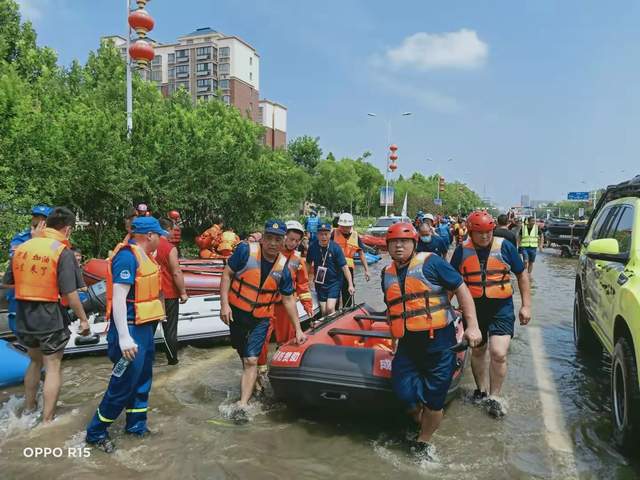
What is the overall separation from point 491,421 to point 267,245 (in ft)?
8.04

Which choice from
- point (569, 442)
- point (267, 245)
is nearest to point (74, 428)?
point (267, 245)

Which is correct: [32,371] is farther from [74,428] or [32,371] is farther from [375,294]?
[375,294]

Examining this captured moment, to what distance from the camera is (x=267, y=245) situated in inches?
170

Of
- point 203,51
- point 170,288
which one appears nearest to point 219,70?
point 203,51

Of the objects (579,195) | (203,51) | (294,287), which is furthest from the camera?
(203,51)

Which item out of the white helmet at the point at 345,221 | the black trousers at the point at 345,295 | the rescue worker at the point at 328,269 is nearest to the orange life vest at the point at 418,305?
the rescue worker at the point at 328,269

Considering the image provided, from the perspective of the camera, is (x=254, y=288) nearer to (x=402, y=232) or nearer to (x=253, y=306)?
(x=253, y=306)

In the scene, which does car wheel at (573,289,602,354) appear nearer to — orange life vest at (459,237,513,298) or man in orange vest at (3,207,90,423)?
orange life vest at (459,237,513,298)

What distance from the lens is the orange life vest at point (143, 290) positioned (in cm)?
368

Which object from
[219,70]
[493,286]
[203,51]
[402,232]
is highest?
[203,51]

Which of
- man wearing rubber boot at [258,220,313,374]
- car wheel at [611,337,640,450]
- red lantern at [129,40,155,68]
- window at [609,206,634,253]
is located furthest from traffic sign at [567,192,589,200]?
car wheel at [611,337,640,450]

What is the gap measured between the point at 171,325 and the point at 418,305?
3145 mm

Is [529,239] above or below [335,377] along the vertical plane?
above

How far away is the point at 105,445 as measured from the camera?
3.72 meters
